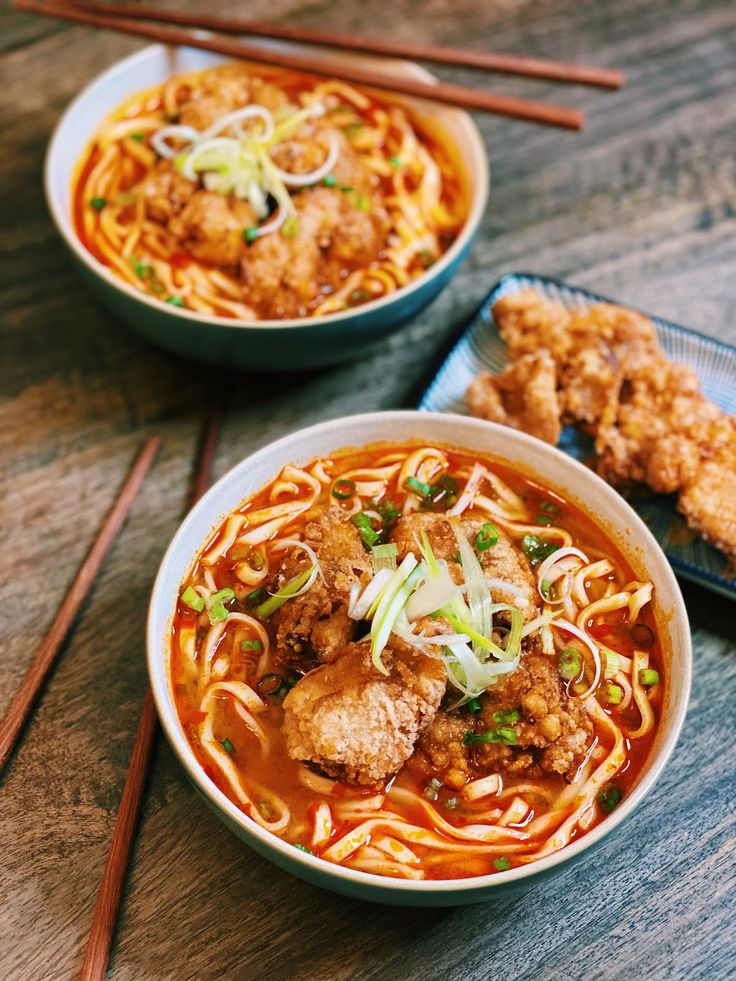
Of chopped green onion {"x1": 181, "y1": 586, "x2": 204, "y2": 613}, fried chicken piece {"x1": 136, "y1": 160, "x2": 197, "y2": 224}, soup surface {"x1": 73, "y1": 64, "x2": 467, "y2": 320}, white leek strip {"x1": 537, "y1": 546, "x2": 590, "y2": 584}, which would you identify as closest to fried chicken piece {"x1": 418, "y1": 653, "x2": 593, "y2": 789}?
white leek strip {"x1": 537, "y1": 546, "x2": 590, "y2": 584}

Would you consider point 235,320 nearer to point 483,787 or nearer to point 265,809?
point 265,809

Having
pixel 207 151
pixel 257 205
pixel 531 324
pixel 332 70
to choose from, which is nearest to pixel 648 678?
pixel 531 324

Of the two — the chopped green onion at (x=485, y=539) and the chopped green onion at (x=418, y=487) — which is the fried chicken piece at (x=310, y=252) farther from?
the chopped green onion at (x=485, y=539)

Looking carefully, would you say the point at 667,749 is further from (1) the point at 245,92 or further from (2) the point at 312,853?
(1) the point at 245,92

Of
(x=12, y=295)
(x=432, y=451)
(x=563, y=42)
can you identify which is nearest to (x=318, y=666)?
(x=432, y=451)

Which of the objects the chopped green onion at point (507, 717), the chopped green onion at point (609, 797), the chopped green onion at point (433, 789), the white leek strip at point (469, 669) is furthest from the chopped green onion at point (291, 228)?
the chopped green onion at point (609, 797)

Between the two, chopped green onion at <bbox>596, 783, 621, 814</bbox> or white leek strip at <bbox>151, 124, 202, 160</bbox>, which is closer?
chopped green onion at <bbox>596, 783, 621, 814</bbox>

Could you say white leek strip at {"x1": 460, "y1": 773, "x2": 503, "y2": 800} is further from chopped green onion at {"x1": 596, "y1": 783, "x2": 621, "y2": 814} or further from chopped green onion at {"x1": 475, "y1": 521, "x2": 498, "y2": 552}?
chopped green onion at {"x1": 475, "y1": 521, "x2": 498, "y2": 552}
